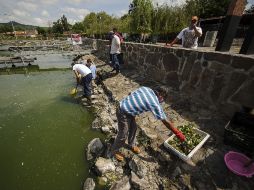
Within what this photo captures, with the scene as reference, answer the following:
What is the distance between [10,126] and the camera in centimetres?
560

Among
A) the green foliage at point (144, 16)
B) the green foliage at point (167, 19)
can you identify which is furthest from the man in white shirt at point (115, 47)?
the green foliage at point (144, 16)

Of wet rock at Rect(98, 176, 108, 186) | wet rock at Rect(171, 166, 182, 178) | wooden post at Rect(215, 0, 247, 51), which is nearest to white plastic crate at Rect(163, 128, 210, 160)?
wet rock at Rect(171, 166, 182, 178)

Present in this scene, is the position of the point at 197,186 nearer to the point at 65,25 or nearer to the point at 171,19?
the point at 171,19

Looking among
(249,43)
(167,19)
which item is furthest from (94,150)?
(167,19)

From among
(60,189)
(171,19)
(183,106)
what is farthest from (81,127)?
(171,19)

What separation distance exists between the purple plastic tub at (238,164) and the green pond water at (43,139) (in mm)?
2757

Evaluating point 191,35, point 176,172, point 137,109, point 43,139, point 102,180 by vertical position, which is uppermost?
point 191,35

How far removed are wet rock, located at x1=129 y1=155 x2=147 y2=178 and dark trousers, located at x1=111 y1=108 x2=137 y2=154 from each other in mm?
399

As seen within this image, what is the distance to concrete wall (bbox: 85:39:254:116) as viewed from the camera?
3.74 meters

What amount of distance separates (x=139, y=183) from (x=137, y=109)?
132 cm

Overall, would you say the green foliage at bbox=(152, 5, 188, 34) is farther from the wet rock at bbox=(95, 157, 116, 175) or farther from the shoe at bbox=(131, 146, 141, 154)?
the wet rock at bbox=(95, 157, 116, 175)

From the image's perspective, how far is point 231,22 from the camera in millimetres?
4270

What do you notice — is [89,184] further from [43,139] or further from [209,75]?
[209,75]

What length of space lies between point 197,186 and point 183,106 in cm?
251
